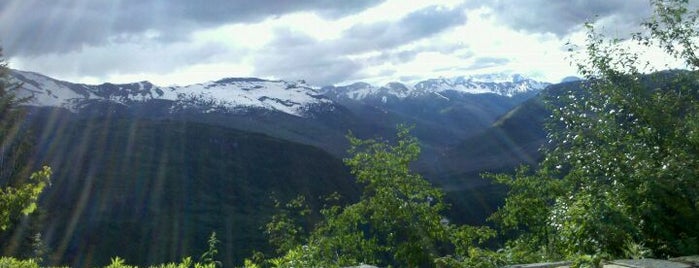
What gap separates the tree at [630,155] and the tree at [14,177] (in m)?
10.1

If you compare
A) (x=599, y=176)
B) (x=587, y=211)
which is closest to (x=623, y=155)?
(x=599, y=176)

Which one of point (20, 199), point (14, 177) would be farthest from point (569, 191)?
point (14, 177)

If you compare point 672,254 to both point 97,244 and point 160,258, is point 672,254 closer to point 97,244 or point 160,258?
point 160,258

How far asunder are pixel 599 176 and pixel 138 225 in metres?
165

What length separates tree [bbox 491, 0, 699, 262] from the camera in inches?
381

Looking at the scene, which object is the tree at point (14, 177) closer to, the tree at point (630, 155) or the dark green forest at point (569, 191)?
the dark green forest at point (569, 191)

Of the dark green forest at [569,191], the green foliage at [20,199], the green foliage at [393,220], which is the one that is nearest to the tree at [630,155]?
the dark green forest at [569,191]

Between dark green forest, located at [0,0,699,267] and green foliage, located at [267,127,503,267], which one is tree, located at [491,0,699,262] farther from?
green foliage, located at [267,127,503,267]

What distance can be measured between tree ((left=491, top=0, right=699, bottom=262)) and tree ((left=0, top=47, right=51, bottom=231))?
10.1 metres

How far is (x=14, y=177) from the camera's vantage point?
1467 cm

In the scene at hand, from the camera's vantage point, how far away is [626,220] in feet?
31.6

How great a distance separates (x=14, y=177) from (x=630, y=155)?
14764 mm

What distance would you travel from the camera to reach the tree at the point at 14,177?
11.1 metres

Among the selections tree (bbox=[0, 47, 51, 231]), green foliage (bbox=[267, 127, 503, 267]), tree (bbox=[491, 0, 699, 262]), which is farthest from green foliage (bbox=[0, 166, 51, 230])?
tree (bbox=[491, 0, 699, 262])
